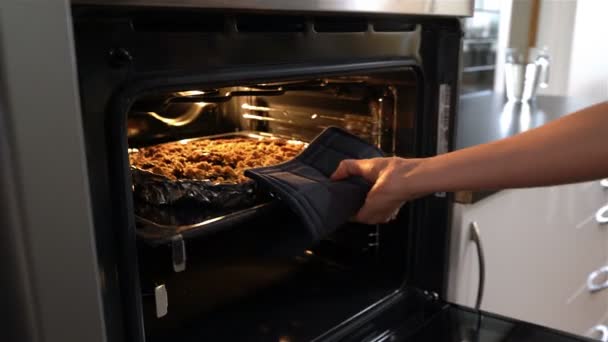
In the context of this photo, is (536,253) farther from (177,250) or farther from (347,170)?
(177,250)

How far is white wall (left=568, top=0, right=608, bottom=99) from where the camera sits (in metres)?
2.00

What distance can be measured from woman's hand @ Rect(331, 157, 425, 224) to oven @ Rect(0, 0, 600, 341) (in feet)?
0.33

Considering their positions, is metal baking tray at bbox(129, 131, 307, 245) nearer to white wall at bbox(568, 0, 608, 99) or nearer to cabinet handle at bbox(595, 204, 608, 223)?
cabinet handle at bbox(595, 204, 608, 223)

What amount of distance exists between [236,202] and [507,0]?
1.47 meters

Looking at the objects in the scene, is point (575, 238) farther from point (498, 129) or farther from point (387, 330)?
point (387, 330)

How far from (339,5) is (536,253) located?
2.98ft

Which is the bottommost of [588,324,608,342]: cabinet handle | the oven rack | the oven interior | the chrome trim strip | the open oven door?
[588,324,608,342]: cabinet handle

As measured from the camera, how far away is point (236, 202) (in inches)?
28.6

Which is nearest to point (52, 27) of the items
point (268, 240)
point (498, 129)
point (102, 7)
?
point (102, 7)

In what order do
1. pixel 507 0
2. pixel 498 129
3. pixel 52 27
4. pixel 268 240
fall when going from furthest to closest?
pixel 507 0 → pixel 498 129 → pixel 268 240 → pixel 52 27

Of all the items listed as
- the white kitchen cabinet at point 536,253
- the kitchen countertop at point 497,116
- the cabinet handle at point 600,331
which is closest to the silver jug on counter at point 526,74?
the kitchen countertop at point 497,116

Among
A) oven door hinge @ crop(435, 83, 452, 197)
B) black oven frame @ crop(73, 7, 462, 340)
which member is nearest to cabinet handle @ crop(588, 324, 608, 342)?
oven door hinge @ crop(435, 83, 452, 197)

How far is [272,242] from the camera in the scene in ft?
2.72

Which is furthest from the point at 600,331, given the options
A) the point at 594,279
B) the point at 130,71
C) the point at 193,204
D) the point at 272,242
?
the point at 130,71
